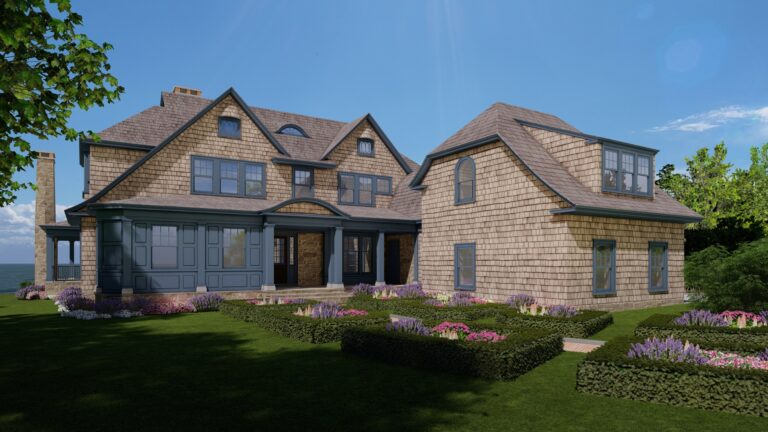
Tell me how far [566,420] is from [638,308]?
15126 millimetres

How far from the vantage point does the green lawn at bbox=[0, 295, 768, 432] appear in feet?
23.6

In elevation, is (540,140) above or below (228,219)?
above

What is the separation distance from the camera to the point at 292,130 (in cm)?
3073

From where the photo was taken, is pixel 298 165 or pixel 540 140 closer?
pixel 540 140

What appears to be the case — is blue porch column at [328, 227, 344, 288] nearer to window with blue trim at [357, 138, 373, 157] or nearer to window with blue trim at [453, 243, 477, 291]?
window with blue trim at [453, 243, 477, 291]

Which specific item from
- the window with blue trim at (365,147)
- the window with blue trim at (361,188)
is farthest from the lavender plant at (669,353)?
the window with blue trim at (365,147)

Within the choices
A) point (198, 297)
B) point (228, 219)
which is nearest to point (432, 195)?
point (228, 219)

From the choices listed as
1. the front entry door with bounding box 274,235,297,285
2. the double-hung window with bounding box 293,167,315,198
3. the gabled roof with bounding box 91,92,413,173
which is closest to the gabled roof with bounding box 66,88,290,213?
the gabled roof with bounding box 91,92,413,173

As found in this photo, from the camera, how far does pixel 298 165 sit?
91.9ft

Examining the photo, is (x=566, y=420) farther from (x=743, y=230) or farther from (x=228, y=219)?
(x=743, y=230)

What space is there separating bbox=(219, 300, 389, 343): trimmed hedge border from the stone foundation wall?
1158 cm

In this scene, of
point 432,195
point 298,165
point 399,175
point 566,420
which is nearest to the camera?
point 566,420

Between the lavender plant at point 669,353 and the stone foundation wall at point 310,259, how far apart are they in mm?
21059

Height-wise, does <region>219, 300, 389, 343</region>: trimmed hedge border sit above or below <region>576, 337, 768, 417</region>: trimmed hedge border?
below
